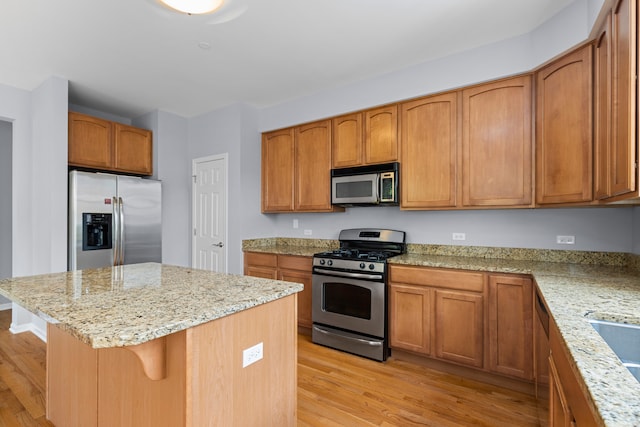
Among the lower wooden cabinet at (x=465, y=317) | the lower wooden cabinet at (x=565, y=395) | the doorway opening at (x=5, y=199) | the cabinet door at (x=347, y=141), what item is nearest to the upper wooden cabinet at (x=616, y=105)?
the lower wooden cabinet at (x=565, y=395)

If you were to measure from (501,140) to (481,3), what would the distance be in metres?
1.02

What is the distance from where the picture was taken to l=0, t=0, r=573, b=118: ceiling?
Answer: 213 cm

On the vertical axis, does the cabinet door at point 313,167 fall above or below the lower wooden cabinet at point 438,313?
above

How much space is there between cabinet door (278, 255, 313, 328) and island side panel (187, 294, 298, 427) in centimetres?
177

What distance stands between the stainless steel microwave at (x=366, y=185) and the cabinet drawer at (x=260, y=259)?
967 mm

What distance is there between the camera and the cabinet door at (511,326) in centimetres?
222

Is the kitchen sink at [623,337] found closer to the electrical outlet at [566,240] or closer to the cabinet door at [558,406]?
the cabinet door at [558,406]

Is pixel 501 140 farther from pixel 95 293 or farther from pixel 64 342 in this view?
pixel 64 342

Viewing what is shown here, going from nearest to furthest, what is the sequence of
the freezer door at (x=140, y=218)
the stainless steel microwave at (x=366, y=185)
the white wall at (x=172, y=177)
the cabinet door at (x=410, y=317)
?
the cabinet door at (x=410, y=317), the stainless steel microwave at (x=366, y=185), the freezer door at (x=140, y=218), the white wall at (x=172, y=177)

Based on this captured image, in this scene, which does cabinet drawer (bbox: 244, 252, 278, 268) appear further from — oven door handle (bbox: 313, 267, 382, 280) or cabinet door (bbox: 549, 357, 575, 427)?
cabinet door (bbox: 549, 357, 575, 427)

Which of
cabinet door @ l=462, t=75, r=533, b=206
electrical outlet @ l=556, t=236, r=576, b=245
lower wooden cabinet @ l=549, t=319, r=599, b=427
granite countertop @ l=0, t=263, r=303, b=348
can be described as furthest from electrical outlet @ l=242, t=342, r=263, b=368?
electrical outlet @ l=556, t=236, r=576, b=245

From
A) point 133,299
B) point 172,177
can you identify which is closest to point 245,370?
point 133,299

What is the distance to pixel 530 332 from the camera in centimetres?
222

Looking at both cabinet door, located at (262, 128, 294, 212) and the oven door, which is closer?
the oven door
